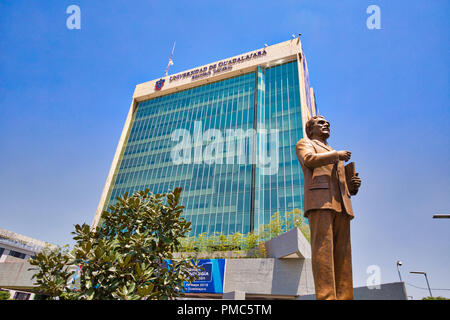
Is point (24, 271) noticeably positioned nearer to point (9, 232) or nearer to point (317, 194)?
point (9, 232)

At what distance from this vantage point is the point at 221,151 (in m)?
39.2

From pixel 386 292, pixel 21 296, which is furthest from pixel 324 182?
pixel 21 296

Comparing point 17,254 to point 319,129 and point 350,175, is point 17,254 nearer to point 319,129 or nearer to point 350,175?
point 319,129

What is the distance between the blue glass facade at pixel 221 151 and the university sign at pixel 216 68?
2303 millimetres

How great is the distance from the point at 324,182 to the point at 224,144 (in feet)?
113

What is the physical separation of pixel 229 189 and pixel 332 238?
30.6 m

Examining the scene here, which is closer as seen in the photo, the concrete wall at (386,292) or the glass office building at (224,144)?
the concrete wall at (386,292)

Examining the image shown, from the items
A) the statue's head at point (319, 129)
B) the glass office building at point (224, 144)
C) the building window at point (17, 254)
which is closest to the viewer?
the statue's head at point (319, 129)

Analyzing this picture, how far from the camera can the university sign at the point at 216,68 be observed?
46328 mm

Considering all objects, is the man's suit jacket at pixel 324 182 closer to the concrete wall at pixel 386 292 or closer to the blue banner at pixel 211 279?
the concrete wall at pixel 386 292

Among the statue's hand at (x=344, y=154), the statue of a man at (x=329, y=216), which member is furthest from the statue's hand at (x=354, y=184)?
the statue's hand at (x=344, y=154)

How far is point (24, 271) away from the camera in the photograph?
92.1 ft

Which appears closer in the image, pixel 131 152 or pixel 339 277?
pixel 339 277
